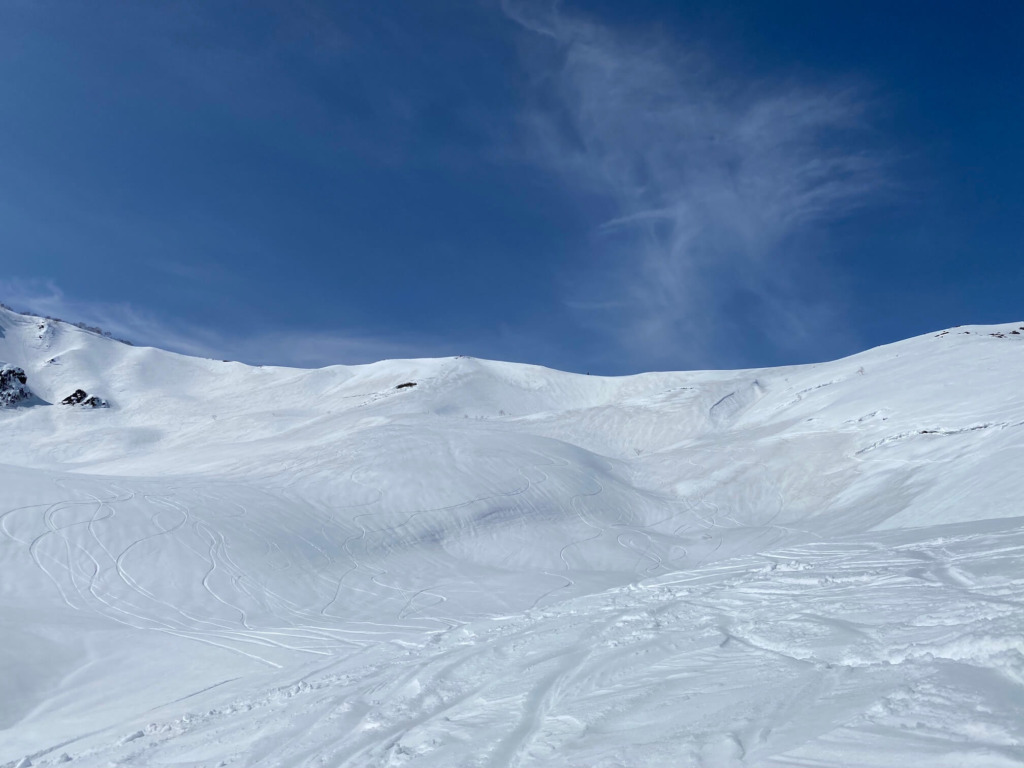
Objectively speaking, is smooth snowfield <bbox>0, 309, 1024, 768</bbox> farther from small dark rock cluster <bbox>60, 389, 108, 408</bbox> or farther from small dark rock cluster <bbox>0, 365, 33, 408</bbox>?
small dark rock cluster <bbox>0, 365, 33, 408</bbox>

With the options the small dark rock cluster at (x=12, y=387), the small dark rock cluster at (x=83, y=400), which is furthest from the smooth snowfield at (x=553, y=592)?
the small dark rock cluster at (x=12, y=387)

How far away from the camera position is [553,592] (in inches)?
510

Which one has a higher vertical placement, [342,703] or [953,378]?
[953,378]

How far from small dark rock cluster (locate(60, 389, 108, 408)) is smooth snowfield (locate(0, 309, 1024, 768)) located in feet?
60.1

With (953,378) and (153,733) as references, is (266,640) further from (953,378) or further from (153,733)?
(953,378)

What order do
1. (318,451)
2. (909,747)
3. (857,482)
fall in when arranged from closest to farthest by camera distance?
1. (909,747)
2. (857,482)
3. (318,451)

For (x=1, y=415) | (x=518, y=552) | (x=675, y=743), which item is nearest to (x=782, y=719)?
(x=675, y=743)

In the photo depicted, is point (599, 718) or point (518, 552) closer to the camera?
point (599, 718)

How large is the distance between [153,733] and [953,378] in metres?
25.7

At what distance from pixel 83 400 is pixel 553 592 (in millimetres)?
47308

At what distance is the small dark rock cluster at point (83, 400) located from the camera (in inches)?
1868

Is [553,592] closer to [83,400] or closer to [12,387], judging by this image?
[83,400]

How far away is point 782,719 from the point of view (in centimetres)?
414

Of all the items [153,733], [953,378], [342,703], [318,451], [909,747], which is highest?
[953,378]
